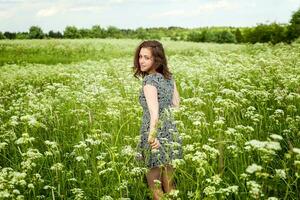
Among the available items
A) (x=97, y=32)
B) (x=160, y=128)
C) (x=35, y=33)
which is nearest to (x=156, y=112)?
(x=160, y=128)

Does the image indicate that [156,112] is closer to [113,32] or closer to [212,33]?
[212,33]

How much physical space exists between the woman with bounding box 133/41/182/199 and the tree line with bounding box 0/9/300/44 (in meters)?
28.7

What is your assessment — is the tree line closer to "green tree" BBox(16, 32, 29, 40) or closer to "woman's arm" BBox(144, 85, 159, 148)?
"green tree" BBox(16, 32, 29, 40)

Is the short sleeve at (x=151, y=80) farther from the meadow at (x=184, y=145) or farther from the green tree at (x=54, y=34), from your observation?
the green tree at (x=54, y=34)

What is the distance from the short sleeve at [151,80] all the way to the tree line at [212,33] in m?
28.9

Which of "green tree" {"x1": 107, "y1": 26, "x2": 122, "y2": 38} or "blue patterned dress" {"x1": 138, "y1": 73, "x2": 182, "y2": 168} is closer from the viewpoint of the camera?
"blue patterned dress" {"x1": 138, "y1": 73, "x2": 182, "y2": 168}

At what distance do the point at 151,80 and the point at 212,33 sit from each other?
46149 millimetres

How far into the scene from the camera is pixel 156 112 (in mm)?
4656

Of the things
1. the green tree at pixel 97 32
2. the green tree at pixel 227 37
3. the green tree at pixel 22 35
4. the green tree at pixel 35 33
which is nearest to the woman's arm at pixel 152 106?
the green tree at pixel 227 37

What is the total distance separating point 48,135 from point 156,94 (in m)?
3.08

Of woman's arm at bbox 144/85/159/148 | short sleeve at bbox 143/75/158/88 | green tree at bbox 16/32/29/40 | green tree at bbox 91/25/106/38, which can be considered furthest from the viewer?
green tree at bbox 91/25/106/38

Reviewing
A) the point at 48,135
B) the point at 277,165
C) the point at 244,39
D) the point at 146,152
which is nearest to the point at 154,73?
the point at 146,152

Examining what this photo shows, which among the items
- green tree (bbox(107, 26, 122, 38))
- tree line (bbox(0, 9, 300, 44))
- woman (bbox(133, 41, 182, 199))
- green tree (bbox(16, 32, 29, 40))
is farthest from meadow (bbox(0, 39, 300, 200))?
green tree (bbox(107, 26, 122, 38))

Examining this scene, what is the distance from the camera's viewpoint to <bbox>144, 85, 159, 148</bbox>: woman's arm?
4.50 m
